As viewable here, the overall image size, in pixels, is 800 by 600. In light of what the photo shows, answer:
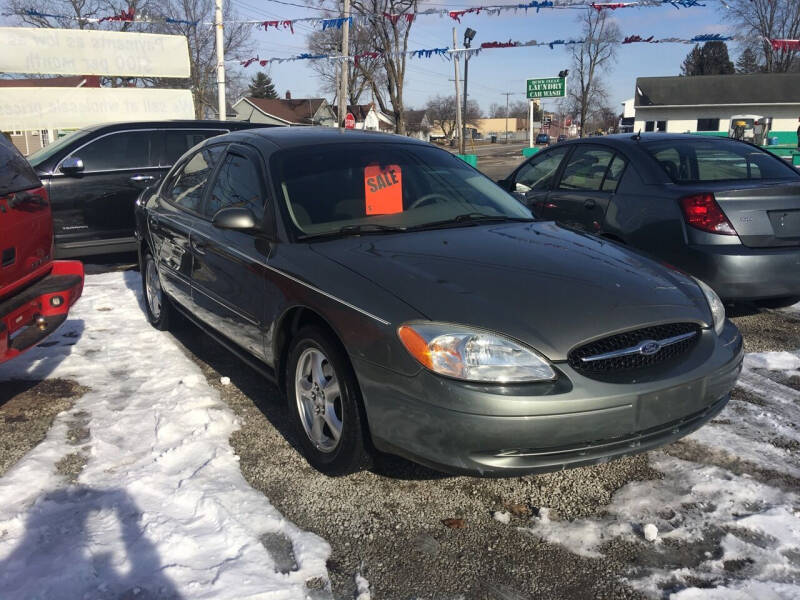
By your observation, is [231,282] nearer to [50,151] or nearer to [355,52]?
[50,151]

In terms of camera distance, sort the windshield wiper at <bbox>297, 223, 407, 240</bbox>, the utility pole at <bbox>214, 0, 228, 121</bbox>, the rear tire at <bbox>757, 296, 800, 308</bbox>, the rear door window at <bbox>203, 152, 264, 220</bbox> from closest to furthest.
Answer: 1. the windshield wiper at <bbox>297, 223, 407, 240</bbox>
2. the rear door window at <bbox>203, 152, 264, 220</bbox>
3. the rear tire at <bbox>757, 296, 800, 308</bbox>
4. the utility pole at <bbox>214, 0, 228, 121</bbox>

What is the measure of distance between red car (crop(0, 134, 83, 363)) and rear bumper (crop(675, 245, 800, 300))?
4264 mm

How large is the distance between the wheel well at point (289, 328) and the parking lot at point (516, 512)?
1.38ft

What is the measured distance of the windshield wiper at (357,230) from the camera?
3.31m

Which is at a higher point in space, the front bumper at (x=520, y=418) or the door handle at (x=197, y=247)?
the door handle at (x=197, y=247)

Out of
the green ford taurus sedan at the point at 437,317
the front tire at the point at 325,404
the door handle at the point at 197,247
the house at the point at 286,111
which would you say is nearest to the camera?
the green ford taurus sedan at the point at 437,317

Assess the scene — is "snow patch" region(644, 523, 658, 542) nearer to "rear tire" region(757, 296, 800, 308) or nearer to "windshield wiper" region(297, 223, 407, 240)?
"windshield wiper" region(297, 223, 407, 240)

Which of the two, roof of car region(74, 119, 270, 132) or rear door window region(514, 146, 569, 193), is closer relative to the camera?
rear door window region(514, 146, 569, 193)

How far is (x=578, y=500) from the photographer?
2891 mm

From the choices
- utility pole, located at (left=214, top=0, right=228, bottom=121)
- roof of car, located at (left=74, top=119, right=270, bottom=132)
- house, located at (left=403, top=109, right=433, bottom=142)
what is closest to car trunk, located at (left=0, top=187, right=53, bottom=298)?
roof of car, located at (left=74, top=119, right=270, bottom=132)

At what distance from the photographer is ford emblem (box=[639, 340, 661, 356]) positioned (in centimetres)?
258

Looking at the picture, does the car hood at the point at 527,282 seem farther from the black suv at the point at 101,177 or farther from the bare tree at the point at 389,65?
the bare tree at the point at 389,65

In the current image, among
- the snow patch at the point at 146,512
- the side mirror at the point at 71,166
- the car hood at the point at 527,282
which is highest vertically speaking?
the side mirror at the point at 71,166

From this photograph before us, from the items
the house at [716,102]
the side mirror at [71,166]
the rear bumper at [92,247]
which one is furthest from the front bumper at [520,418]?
the house at [716,102]
